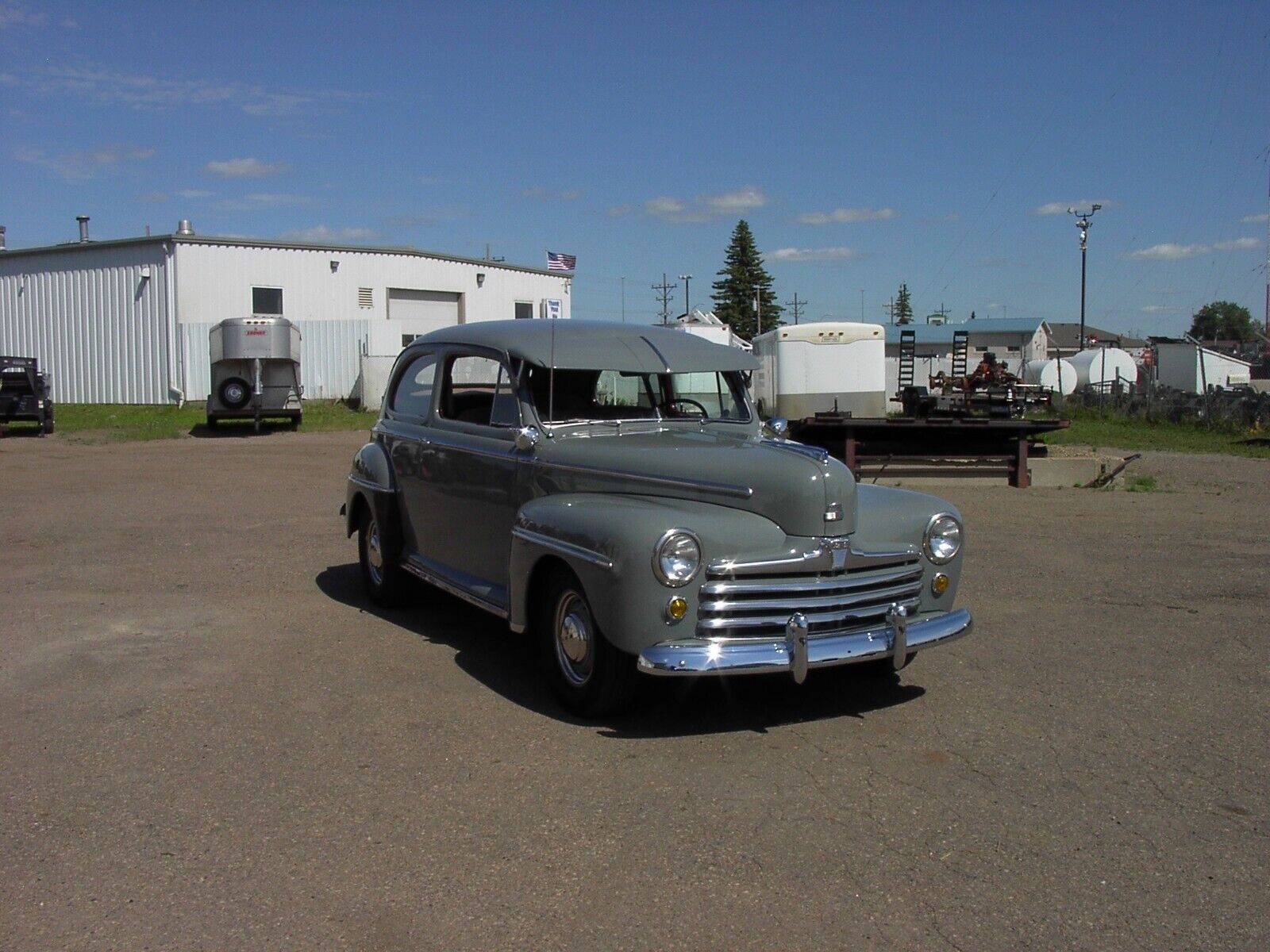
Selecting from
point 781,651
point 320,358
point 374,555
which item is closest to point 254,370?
point 320,358

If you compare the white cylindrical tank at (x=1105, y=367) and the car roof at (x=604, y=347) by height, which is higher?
the white cylindrical tank at (x=1105, y=367)

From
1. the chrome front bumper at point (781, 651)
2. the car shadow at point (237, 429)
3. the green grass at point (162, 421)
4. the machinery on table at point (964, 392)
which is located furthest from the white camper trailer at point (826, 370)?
the chrome front bumper at point (781, 651)

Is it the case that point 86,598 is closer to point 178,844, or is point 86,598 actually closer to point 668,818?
point 178,844

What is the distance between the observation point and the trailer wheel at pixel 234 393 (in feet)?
76.3

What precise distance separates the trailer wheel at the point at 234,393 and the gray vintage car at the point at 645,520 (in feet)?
55.9

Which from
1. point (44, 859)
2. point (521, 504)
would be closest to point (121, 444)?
point (521, 504)

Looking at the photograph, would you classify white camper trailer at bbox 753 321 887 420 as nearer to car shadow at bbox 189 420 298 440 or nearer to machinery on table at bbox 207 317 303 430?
machinery on table at bbox 207 317 303 430

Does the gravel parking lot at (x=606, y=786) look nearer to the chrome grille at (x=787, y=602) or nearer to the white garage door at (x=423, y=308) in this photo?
the chrome grille at (x=787, y=602)

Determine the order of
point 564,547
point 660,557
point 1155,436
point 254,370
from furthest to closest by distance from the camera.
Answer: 1. point 1155,436
2. point 254,370
3. point 564,547
4. point 660,557

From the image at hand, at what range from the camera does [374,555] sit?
7918mm

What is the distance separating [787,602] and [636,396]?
6.35 ft

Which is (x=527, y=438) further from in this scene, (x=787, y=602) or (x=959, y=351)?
(x=959, y=351)

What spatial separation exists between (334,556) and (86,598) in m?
2.16

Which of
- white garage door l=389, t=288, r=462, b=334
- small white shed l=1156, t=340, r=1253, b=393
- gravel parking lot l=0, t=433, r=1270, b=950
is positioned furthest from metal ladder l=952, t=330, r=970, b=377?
small white shed l=1156, t=340, r=1253, b=393
